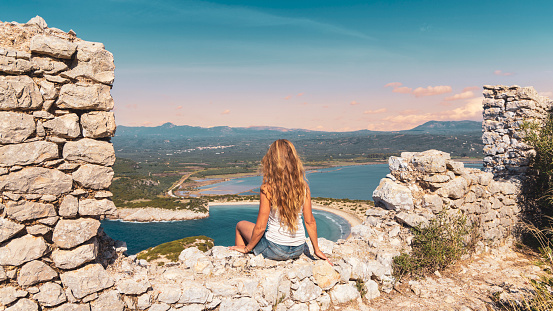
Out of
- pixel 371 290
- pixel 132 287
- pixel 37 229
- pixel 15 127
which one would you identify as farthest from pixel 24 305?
pixel 371 290

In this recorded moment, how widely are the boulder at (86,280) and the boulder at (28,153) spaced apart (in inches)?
50.7

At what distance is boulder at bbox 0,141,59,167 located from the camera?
10.3 feet

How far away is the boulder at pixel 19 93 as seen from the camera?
309cm

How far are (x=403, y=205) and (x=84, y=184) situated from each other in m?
5.14

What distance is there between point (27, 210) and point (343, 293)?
13.1 ft

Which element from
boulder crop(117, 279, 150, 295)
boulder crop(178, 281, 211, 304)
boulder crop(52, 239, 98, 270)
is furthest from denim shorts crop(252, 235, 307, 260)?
boulder crop(52, 239, 98, 270)

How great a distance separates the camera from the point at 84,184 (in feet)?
11.4

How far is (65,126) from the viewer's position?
3424 millimetres

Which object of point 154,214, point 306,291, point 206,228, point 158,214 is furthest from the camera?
point 158,214

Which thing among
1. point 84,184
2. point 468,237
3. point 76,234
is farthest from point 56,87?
point 468,237

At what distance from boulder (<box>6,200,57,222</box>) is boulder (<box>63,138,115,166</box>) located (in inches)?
22.2

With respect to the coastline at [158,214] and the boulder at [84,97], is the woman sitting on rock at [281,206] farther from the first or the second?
the coastline at [158,214]

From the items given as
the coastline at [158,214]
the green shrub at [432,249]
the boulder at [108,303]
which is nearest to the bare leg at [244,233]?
the boulder at [108,303]

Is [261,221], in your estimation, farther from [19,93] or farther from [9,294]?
[19,93]
